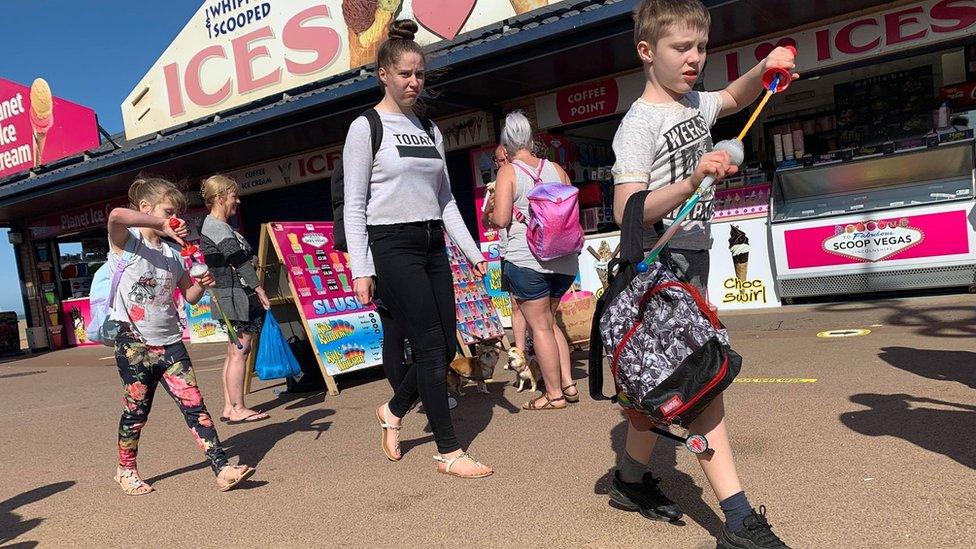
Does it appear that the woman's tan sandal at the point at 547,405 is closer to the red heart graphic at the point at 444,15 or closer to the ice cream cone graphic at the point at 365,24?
the red heart graphic at the point at 444,15

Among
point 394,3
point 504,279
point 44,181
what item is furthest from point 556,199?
point 44,181

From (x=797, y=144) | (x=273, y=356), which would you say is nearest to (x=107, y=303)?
(x=273, y=356)

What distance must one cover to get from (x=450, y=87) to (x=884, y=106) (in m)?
6.32

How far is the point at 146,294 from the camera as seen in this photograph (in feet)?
11.8

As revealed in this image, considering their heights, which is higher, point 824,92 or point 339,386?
point 824,92

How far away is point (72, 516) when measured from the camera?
11.2 feet

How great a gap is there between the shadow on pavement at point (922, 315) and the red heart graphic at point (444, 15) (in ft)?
18.1

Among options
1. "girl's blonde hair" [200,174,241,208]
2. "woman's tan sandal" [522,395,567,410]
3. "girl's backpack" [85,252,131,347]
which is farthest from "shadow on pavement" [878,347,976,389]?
"girl's blonde hair" [200,174,241,208]

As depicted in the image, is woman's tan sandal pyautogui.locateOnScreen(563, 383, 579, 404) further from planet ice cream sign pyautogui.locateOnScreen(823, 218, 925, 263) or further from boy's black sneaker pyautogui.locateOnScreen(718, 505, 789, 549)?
planet ice cream sign pyautogui.locateOnScreen(823, 218, 925, 263)

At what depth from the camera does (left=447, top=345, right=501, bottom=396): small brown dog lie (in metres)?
5.06

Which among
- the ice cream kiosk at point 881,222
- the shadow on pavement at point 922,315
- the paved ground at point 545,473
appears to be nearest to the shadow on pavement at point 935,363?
the paved ground at point 545,473

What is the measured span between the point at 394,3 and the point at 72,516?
8029mm

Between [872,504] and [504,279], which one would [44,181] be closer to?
[504,279]

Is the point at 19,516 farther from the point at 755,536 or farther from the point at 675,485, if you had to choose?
the point at 755,536
